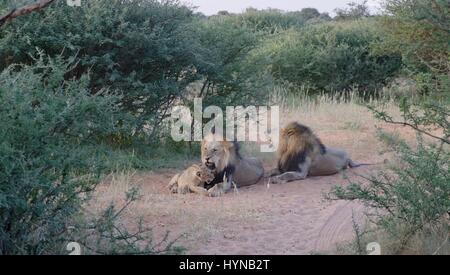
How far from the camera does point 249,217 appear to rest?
7328 mm

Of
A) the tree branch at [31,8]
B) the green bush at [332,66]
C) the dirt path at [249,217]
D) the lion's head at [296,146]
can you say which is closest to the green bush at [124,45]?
the dirt path at [249,217]

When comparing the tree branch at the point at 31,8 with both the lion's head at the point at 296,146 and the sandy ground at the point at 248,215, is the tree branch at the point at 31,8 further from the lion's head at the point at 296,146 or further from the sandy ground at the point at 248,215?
the lion's head at the point at 296,146

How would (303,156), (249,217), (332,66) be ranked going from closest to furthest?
(249,217)
(303,156)
(332,66)

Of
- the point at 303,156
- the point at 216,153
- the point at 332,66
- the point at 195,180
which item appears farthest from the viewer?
the point at 332,66

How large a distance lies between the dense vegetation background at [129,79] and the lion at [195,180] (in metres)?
1.06

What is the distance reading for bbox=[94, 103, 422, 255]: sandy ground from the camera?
20.8 feet

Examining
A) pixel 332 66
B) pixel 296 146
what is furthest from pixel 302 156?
pixel 332 66

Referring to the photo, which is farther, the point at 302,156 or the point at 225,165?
the point at 302,156

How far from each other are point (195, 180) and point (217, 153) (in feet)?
1.57

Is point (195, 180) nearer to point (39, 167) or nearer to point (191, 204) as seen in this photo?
point (191, 204)

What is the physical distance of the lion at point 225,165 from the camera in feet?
29.7

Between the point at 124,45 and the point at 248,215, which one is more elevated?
the point at 124,45

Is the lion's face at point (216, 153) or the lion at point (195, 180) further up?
the lion's face at point (216, 153)
